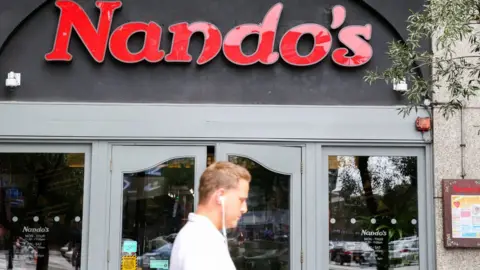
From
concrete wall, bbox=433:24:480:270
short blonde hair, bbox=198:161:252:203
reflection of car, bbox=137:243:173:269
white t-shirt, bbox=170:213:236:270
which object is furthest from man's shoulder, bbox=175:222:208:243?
Answer: concrete wall, bbox=433:24:480:270

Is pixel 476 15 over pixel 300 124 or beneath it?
over

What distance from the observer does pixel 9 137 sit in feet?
21.9

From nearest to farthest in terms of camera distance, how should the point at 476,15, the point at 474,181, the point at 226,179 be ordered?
the point at 226,179 < the point at 476,15 < the point at 474,181

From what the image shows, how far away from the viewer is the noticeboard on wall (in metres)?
6.48

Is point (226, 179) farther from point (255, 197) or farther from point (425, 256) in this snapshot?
point (425, 256)

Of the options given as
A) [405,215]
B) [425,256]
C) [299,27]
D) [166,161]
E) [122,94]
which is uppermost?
[299,27]

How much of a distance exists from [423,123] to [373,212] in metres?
1.08

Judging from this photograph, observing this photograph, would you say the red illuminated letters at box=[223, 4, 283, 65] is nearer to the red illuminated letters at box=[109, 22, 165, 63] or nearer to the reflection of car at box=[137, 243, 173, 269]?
the red illuminated letters at box=[109, 22, 165, 63]

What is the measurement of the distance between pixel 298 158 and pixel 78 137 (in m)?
2.33

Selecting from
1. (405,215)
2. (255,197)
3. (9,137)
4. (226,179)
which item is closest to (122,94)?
(9,137)

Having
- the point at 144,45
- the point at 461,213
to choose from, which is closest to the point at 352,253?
the point at 461,213

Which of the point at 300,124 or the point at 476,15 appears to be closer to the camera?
the point at 476,15

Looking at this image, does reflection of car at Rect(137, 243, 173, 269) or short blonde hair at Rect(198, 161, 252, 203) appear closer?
short blonde hair at Rect(198, 161, 252, 203)

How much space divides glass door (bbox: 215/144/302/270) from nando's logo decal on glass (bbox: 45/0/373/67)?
981 millimetres
